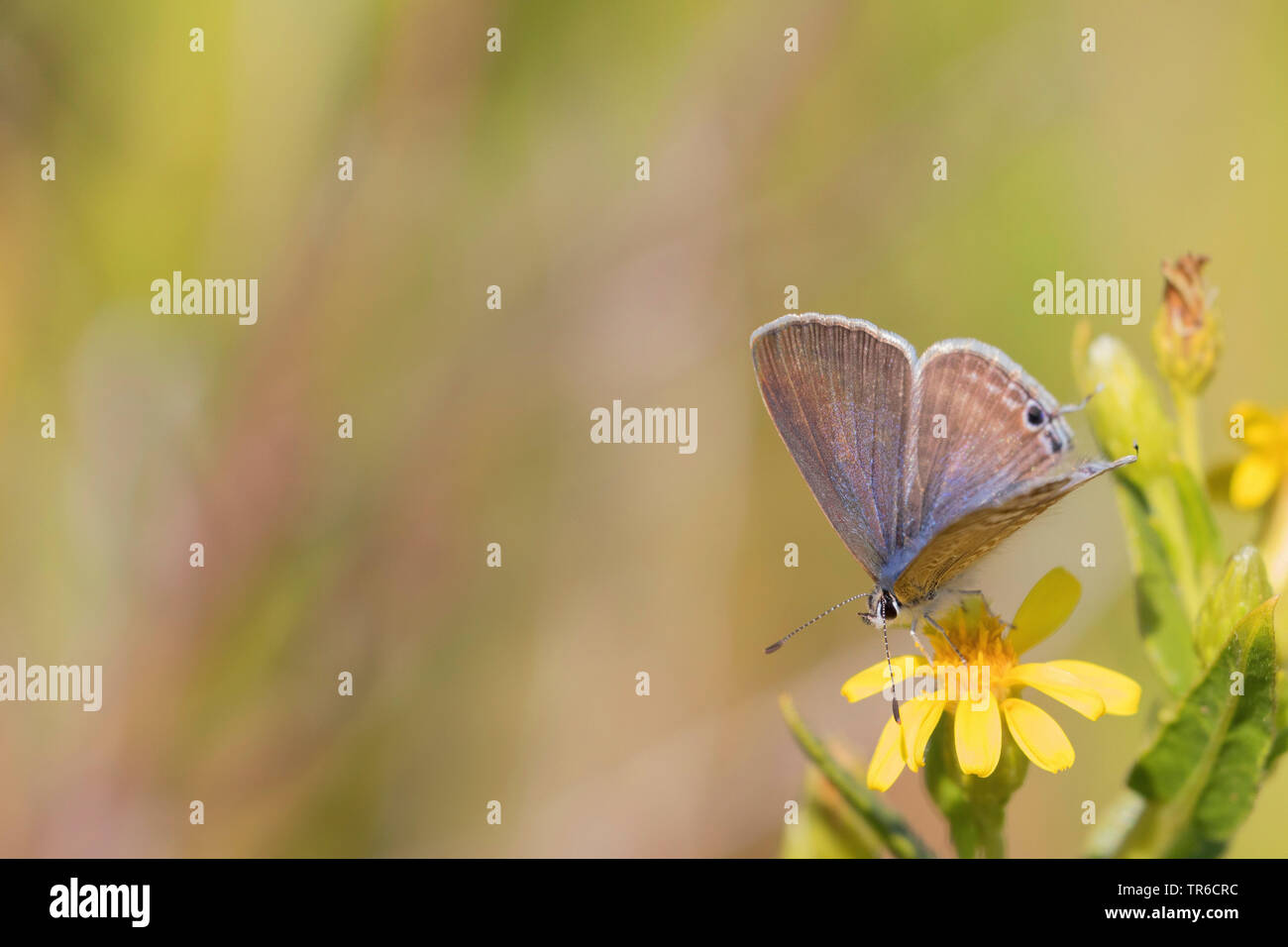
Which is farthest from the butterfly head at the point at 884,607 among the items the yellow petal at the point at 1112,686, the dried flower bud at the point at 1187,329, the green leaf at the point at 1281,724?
the dried flower bud at the point at 1187,329

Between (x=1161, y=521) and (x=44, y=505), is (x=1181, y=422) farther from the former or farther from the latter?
(x=44, y=505)

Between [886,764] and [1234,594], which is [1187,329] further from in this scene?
[886,764]

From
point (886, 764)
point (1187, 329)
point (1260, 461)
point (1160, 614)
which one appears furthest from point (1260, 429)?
point (886, 764)

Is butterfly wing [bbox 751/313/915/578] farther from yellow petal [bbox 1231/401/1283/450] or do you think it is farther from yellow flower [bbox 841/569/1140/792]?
yellow petal [bbox 1231/401/1283/450]

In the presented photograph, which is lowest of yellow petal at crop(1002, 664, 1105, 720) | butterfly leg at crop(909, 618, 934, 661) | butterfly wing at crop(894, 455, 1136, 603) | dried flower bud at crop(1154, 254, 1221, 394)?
yellow petal at crop(1002, 664, 1105, 720)

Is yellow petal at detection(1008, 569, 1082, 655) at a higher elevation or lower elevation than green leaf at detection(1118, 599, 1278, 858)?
higher

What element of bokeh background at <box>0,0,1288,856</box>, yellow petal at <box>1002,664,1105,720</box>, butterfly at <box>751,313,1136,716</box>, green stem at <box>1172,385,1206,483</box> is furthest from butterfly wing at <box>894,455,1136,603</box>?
bokeh background at <box>0,0,1288,856</box>

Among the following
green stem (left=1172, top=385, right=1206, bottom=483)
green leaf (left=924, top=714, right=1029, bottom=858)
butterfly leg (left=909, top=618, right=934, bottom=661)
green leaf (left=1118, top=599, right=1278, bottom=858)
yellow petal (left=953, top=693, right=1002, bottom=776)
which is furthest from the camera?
green stem (left=1172, top=385, right=1206, bottom=483)
